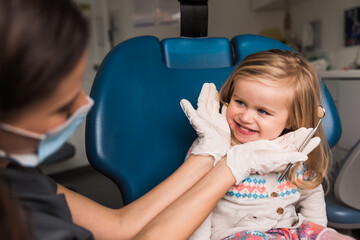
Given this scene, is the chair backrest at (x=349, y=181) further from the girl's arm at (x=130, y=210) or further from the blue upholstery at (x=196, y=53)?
the blue upholstery at (x=196, y=53)

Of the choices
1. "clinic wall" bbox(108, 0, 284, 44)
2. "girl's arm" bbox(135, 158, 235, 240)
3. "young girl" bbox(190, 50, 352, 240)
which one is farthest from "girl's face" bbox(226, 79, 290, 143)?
"clinic wall" bbox(108, 0, 284, 44)

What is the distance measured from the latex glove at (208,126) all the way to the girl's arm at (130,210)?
74 millimetres

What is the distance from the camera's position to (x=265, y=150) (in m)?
0.80

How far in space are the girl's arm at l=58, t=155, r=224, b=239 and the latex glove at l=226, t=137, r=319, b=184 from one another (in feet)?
0.12

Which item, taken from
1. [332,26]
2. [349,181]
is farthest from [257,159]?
[332,26]

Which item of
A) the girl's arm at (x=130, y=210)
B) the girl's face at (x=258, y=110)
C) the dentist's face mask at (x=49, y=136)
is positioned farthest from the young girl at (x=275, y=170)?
the dentist's face mask at (x=49, y=136)

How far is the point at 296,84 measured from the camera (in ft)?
2.82

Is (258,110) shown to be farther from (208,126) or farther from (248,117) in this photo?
(208,126)

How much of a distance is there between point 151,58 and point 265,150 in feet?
1.48

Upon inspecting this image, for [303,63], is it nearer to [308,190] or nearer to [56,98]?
[308,190]

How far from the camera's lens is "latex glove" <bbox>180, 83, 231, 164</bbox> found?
2.79 ft

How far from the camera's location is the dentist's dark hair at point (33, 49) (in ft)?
1.31

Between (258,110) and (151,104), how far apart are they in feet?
1.03

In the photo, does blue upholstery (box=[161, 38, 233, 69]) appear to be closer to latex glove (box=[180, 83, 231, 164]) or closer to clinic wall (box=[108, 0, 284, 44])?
latex glove (box=[180, 83, 231, 164])
